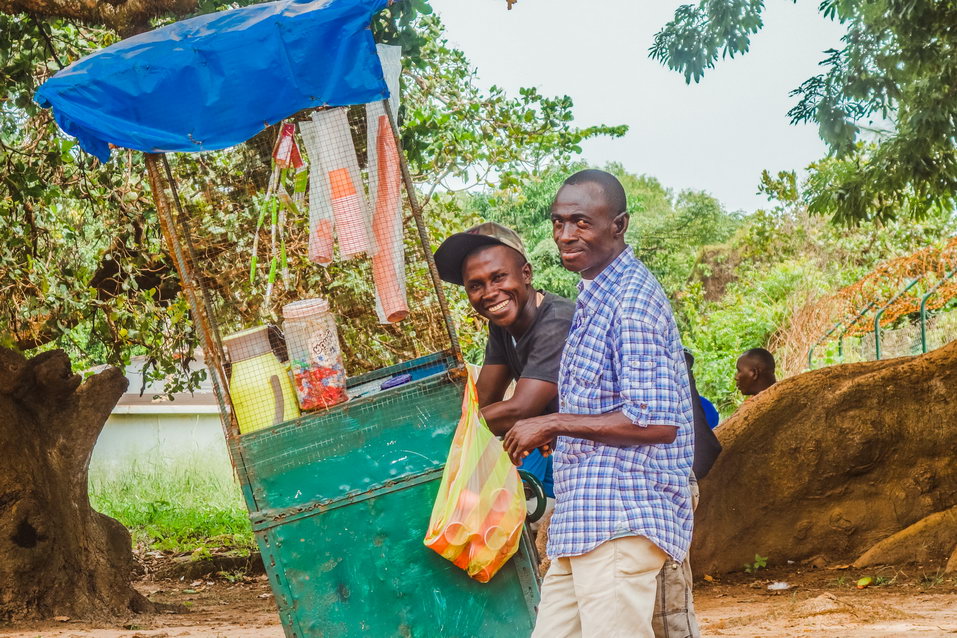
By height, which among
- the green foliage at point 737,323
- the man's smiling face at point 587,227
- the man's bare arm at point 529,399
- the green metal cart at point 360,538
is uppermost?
the man's smiling face at point 587,227

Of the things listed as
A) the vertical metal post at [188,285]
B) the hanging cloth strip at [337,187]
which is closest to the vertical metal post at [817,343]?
the hanging cloth strip at [337,187]

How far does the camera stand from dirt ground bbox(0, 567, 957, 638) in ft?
15.6

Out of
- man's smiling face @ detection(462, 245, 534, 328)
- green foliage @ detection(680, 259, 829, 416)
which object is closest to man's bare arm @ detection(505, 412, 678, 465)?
man's smiling face @ detection(462, 245, 534, 328)

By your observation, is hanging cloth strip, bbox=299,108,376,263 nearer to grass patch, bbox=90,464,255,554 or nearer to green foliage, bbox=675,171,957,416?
grass patch, bbox=90,464,255,554

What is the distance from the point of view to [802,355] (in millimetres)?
12727

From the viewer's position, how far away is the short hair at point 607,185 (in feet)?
8.41

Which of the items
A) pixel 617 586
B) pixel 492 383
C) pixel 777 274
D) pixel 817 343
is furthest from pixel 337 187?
pixel 777 274

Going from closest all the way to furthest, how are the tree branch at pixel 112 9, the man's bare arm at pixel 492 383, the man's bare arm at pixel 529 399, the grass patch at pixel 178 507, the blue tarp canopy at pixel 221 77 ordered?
the man's bare arm at pixel 529 399 → the blue tarp canopy at pixel 221 77 → the man's bare arm at pixel 492 383 → the tree branch at pixel 112 9 → the grass patch at pixel 178 507

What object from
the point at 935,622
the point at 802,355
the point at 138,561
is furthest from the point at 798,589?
the point at 802,355

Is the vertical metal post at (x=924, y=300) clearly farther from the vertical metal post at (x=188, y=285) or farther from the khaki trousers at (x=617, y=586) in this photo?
the khaki trousers at (x=617, y=586)

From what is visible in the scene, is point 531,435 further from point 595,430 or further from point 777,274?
point 777,274

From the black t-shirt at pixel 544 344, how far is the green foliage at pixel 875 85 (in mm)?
4432

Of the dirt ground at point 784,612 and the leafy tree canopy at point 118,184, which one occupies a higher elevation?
the leafy tree canopy at point 118,184

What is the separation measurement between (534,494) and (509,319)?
654 millimetres
